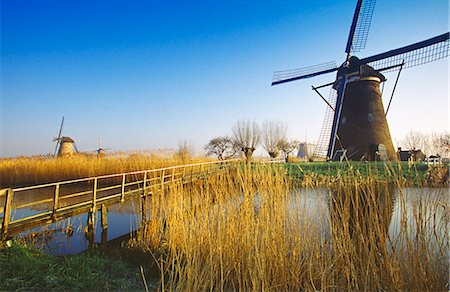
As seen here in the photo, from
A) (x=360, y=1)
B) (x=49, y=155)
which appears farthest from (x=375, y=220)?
(x=360, y=1)

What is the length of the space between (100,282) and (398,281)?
3012 mm

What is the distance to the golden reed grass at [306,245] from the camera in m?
2.21

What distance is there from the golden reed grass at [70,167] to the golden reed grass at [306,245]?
9527mm

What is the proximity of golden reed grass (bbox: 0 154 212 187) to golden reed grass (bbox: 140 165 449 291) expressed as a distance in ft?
31.3

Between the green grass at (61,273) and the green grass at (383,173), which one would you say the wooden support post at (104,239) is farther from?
the green grass at (383,173)

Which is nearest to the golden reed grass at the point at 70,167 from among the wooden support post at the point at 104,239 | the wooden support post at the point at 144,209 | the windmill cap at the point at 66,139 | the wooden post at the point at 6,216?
the wooden support post at the point at 144,209

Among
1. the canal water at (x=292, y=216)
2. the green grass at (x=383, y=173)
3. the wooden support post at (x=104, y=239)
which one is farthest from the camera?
the wooden support post at (x=104, y=239)

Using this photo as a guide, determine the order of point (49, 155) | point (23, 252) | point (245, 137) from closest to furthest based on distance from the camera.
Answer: point (23, 252), point (49, 155), point (245, 137)

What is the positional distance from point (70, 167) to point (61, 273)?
10.4 m

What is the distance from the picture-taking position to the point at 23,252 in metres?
3.57

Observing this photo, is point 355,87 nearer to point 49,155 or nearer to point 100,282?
point 100,282

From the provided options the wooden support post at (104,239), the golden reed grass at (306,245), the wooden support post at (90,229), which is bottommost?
the wooden support post at (104,239)

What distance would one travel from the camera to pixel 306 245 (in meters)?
2.54

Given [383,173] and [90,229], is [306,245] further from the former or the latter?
[383,173]
